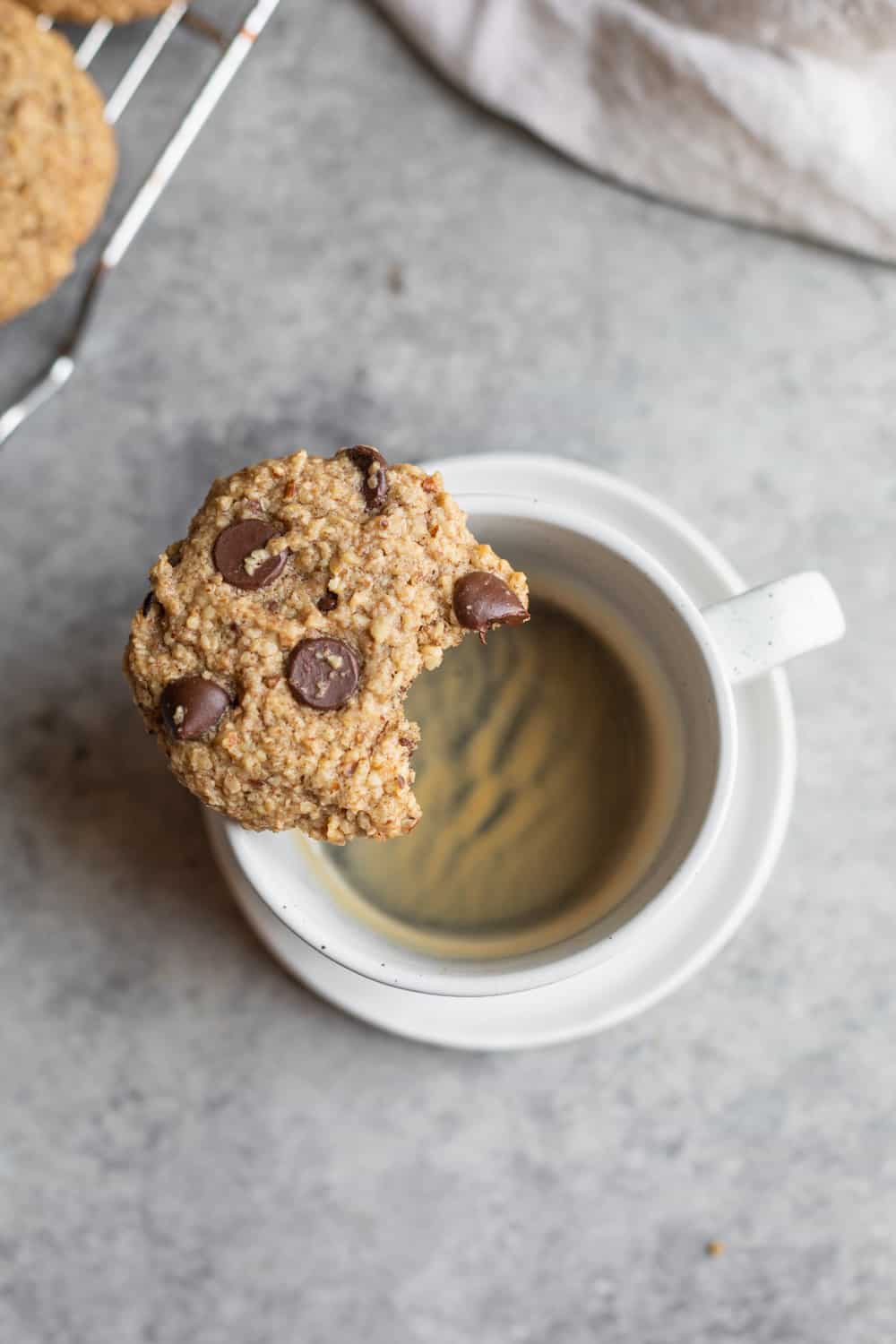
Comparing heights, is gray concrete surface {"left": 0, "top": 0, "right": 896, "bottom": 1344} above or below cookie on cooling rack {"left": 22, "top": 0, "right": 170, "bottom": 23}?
below

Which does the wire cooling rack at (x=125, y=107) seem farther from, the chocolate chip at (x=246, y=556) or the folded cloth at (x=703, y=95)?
the chocolate chip at (x=246, y=556)

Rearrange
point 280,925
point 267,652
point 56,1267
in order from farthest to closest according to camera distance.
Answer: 1. point 56,1267
2. point 280,925
3. point 267,652

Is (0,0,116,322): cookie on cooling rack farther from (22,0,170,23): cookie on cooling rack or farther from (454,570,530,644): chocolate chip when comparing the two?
(454,570,530,644): chocolate chip

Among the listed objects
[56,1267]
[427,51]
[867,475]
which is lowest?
[56,1267]

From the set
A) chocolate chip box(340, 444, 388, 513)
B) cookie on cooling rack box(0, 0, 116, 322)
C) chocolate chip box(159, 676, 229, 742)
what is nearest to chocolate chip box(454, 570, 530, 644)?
chocolate chip box(340, 444, 388, 513)

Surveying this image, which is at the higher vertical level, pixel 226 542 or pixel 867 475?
pixel 226 542

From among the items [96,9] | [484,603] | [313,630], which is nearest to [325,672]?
[313,630]

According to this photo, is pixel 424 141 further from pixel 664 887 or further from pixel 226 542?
pixel 664 887

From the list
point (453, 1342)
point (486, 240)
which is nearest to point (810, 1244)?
point (453, 1342)
